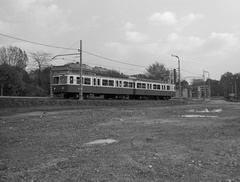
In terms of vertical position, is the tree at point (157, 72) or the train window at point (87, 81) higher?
the tree at point (157, 72)

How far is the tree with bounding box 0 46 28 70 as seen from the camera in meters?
57.2

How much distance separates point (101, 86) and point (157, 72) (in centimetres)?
5832

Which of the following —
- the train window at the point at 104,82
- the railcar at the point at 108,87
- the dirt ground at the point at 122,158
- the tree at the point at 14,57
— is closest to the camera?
the dirt ground at the point at 122,158

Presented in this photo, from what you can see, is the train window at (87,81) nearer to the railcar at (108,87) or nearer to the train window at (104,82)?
the railcar at (108,87)

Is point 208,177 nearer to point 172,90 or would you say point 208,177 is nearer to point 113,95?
point 113,95

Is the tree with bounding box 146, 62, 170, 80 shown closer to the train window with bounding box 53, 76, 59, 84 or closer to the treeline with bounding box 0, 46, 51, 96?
the treeline with bounding box 0, 46, 51, 96

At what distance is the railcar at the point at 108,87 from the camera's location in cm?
2936

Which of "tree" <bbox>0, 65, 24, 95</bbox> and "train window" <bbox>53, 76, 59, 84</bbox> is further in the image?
"tree" <bbox>0, 65, 24, 95</bbox>

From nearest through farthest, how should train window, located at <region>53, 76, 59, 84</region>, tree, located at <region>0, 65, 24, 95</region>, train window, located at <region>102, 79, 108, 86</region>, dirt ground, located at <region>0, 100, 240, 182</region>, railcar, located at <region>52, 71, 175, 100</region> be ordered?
dirt ground, located at <region>0, 100, 240, 182</region> → railcar, located at <region>52, 71, 175, 100</region> → train window, located at <region>53, 76, 59, 84</region> → train window, located at <region>102, 79, 108, 86</region> → tree, located at <region>0, 65, 24, 95</region>

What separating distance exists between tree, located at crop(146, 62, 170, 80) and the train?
40.5m

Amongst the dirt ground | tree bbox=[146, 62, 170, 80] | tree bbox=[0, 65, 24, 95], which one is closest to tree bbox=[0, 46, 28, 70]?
tree bbox=[0, 65, 24, 95]

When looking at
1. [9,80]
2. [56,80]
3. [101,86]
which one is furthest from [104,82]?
[9,80]

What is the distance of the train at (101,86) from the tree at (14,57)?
26.5 meters

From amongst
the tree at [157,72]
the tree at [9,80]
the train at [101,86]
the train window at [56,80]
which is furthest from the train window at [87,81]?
the tree at [157,72]
